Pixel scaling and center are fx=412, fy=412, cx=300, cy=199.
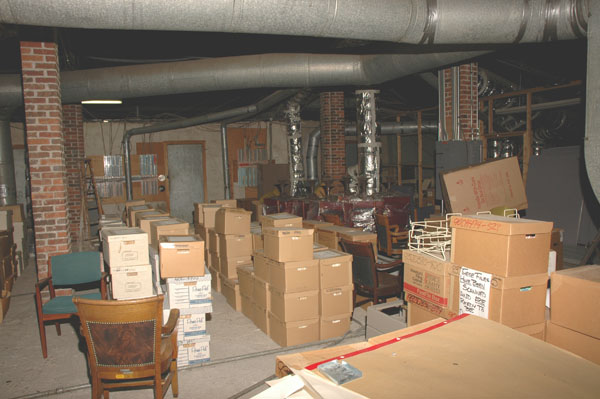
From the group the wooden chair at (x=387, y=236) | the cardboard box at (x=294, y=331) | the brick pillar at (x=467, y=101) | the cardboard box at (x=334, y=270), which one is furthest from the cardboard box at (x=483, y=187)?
the cardboard box at (x=294, y=331)

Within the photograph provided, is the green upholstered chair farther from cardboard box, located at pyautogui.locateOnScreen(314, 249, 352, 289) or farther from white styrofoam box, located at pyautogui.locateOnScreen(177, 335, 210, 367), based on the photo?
cardboard box, located at pyautogui.locateOnScreen(314, 249, 352, 289)

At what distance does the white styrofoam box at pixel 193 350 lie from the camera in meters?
3.31

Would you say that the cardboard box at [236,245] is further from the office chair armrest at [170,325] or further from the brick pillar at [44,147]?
the office chair armrest at [170,325]

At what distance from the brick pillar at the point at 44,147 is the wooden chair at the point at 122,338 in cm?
253

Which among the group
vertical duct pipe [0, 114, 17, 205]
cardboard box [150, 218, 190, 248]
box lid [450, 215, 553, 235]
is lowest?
cardboard box [150, 218, 190, 248]

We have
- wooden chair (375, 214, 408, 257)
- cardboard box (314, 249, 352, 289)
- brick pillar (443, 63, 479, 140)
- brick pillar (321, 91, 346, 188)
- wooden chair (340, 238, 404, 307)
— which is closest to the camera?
cardboard box (314, 249, 352, 289)

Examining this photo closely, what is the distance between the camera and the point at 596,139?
11.0 ft

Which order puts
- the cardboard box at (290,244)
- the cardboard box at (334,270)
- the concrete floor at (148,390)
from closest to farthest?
the concrete floor at (148,390), the cardboard box at (290,244), the cardboard box at (334,270)

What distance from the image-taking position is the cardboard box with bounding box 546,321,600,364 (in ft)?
6.61

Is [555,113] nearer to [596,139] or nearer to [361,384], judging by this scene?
[596,139]

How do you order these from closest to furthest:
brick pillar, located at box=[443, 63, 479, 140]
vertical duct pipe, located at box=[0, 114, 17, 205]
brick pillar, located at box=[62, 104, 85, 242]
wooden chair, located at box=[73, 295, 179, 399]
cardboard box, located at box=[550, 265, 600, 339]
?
cardboard box, located at box=[550, 265, 600, 339] → wooden chair, located at box=[73, 295, 179, 399] → brick pillar, located at box=[443, 63, 479, 140] → vertical duct pipe, located at box=[0, 114, 17, 205] → brick pillar, located at box=[62, 104, 85, 242]

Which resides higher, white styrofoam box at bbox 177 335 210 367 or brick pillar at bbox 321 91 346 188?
brick pillar at bbox 321 91 346 188

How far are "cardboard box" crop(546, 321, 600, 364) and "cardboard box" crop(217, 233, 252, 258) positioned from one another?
126 inches

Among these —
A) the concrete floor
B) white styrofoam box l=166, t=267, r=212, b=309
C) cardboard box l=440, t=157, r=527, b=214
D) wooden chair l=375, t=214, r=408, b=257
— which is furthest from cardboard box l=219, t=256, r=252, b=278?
cardboard box l=440, t=157, r=527, b=214
